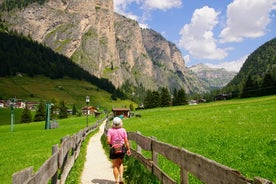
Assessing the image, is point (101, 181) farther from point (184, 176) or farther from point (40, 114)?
point (40, 114)

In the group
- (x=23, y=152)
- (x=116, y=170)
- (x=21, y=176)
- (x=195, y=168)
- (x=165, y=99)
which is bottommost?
(x=23, y=152)

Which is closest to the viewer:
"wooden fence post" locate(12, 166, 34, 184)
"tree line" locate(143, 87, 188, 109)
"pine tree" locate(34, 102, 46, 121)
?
"wooden fence post" locate(12, 166, 34, 184)

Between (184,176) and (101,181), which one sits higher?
(184,176)

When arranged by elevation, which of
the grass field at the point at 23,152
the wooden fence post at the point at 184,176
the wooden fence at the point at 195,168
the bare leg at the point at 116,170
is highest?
the wooden fence at the point at 195,168

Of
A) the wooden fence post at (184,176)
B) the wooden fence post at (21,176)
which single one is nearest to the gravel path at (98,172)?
the wooden fence post at (184,176)

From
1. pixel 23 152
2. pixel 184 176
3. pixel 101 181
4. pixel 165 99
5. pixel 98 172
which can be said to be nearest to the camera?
pixel 184 176

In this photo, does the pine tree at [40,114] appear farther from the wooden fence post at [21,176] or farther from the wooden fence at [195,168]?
the wooden fence post at [21,176]

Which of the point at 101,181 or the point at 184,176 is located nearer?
the point at 184,176

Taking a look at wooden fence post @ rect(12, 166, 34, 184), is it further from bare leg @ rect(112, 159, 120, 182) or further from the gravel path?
the gravel path

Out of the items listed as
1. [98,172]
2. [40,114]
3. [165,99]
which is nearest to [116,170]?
[98,172]

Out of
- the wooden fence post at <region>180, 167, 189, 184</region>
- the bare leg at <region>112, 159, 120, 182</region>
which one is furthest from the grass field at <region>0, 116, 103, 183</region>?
the wooden fence post at <region>180, 167, 189, 184</region>

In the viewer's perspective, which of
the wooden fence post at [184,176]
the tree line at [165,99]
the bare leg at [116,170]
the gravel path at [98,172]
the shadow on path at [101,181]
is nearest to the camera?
the wooden fence post at [184,176]

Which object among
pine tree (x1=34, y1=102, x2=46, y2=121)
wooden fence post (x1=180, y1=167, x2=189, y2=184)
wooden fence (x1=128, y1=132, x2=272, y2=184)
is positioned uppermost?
pine tree (x1=34, y1=102, x2=46, y2=121)

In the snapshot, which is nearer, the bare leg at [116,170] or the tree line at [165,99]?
the bare leg at [116,170]
